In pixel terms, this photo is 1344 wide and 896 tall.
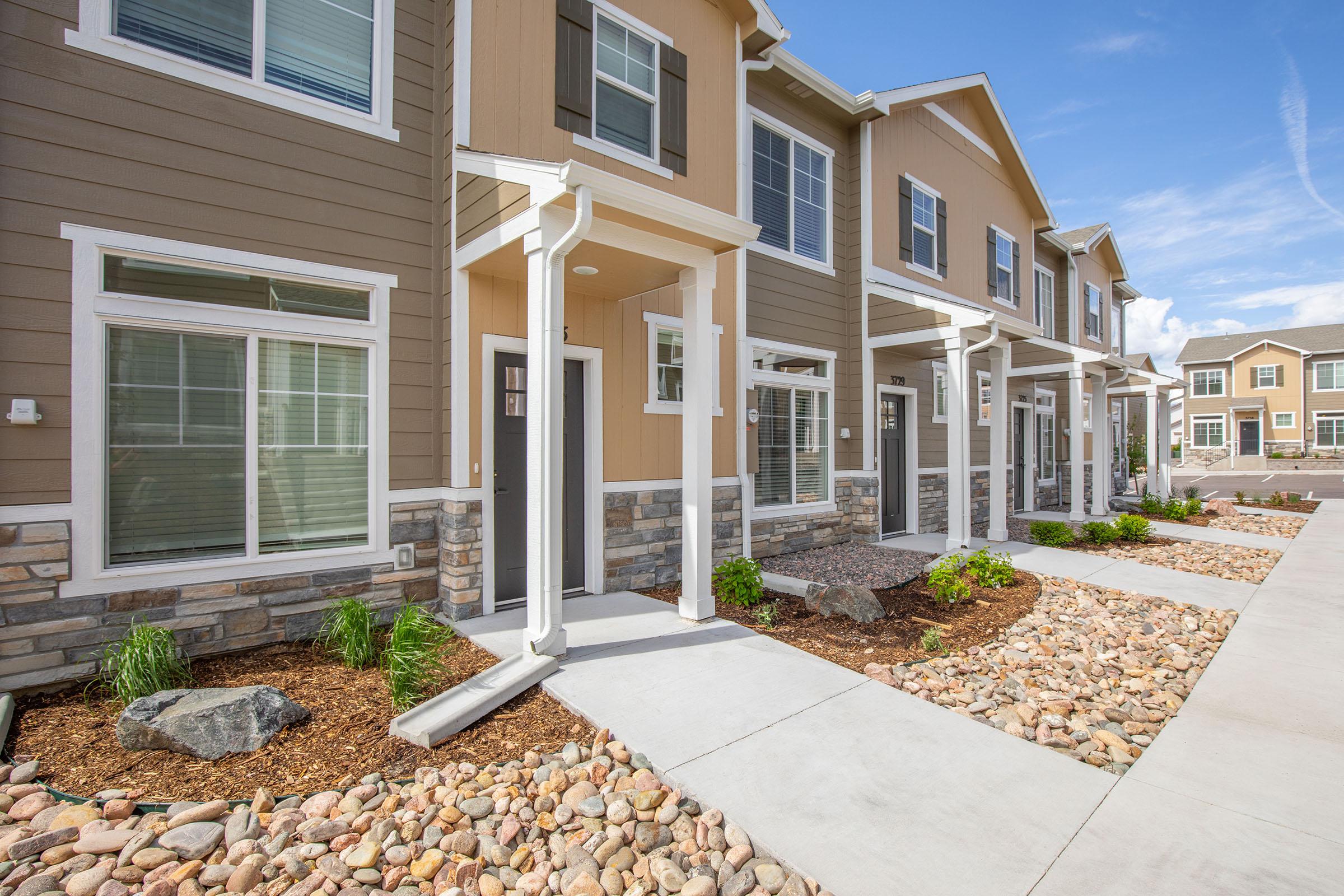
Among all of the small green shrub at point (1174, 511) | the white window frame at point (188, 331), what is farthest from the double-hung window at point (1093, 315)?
the white window frame at point (188, 331)

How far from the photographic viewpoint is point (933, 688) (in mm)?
3607

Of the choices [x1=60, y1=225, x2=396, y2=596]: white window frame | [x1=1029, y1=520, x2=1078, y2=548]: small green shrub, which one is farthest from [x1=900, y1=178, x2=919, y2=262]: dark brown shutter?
[x1=60, y1=225, x2=396, y2=596]: white window frame

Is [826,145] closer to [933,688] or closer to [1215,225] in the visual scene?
[933,688]

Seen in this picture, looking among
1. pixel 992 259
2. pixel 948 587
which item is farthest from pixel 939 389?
pixel 948 587

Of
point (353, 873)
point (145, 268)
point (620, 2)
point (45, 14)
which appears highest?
point (620, 2)

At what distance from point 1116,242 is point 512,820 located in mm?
18782

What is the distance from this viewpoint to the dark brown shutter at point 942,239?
9773 millimetres

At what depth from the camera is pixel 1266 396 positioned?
102 feet

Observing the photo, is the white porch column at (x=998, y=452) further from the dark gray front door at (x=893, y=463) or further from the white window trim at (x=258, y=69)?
the white window trim at (x=258, y=69)

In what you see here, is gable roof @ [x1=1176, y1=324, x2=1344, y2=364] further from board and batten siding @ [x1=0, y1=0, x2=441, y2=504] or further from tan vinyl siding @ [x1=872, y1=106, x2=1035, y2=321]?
board and batten siding @ [x1=0, y1=0, x2=441, y2=504]

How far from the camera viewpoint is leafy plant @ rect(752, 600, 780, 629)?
4.72 metres

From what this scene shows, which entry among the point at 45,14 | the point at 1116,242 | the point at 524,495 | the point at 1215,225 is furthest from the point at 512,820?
the point at 1215,225

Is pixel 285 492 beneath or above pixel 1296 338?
beneath

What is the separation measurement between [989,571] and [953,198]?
680 cm
